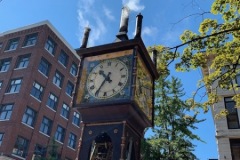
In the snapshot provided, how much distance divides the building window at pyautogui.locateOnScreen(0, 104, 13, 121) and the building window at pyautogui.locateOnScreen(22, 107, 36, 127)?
1.31 metres

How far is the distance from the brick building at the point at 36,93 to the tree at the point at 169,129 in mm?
10885

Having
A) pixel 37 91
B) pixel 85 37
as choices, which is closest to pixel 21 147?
pixel 37 91

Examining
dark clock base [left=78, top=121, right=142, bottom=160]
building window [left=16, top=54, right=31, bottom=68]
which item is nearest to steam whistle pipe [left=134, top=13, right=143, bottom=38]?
dark clock base [left=78, top=121, right=142, bottom=160]

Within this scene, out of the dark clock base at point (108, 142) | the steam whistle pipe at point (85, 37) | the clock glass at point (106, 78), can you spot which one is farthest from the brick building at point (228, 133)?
the dark clock base at point (108, 142)

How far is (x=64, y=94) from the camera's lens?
1281 inches

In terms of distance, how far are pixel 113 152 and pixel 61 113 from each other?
2884 cm

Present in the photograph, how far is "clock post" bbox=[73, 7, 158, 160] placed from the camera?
155 inches

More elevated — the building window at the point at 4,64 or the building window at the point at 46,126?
the building window at the point at 4,64

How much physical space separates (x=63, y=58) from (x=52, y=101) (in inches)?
232

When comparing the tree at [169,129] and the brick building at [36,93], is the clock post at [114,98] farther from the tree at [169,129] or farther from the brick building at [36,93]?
the brick building at [36,93]

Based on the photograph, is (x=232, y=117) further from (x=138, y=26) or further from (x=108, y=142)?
(x=108, y=142)

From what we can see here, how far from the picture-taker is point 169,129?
64.6 feet

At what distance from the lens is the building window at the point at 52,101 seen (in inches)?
1178

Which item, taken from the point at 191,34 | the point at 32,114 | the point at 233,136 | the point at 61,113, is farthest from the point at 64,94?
the point at 191,34
